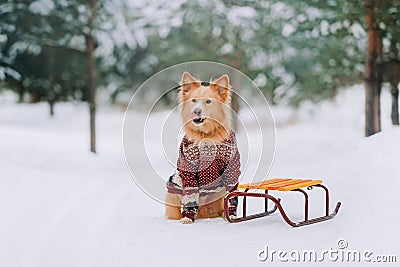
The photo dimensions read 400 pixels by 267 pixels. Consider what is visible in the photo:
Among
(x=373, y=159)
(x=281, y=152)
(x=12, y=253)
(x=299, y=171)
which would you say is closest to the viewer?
(x=12, y=253)

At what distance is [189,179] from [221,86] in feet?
1.49

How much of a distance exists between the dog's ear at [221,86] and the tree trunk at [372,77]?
2.62 m

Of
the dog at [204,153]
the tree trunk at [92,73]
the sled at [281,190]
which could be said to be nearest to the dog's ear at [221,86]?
the dog at [204,153]

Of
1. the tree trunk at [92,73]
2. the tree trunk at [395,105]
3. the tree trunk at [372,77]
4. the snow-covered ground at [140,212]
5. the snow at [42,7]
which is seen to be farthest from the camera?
the snow at [42,7]

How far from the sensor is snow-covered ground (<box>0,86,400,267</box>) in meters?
2.42

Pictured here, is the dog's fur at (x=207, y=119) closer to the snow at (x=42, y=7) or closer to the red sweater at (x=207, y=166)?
the red sweater at (x=207, y=166)

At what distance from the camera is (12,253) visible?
97.5 inches

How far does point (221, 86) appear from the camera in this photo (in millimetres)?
2752

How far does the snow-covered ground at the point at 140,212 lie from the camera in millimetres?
2418

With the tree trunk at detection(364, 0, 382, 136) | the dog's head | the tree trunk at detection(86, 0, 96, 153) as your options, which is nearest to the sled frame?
the dog's head

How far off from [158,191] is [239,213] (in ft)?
1.45

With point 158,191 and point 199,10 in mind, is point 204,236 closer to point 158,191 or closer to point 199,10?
point 158,191

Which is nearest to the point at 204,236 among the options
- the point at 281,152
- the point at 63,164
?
the point at 63,164

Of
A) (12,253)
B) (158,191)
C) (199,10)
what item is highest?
(199,10)
